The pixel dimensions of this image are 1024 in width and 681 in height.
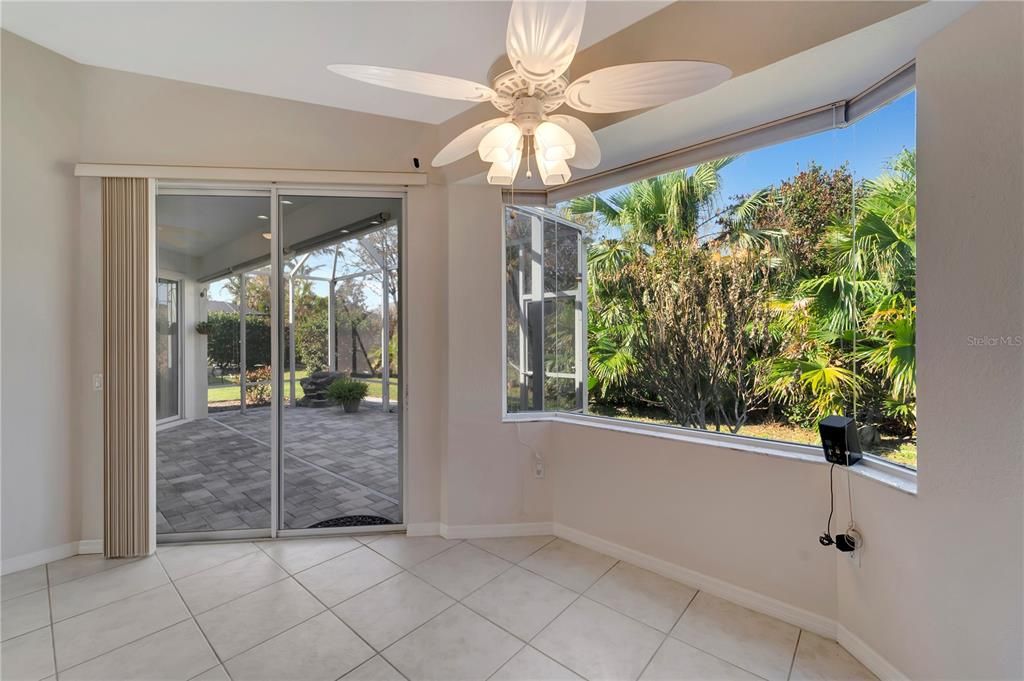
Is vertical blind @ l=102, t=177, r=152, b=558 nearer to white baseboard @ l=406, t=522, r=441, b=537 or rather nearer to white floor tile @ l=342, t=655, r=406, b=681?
white baseboard @ l=406, t=522, r=441, b=537

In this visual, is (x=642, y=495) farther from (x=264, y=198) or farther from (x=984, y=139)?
(x=264, y=198)

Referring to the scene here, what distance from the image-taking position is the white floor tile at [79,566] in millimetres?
2256

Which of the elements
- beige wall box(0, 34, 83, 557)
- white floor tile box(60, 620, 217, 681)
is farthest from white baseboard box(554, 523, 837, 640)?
beige wall box(0, 34, 83, 557)

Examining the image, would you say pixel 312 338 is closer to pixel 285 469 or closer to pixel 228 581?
pixel 285 469

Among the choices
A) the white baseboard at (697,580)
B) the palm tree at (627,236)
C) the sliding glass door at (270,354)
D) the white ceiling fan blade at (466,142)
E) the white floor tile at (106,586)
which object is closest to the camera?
the white ceiling fan blade at (466,142)

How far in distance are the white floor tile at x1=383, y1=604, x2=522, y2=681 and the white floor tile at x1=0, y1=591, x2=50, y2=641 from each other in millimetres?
1699

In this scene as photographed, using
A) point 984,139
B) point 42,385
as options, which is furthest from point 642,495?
point 42,385

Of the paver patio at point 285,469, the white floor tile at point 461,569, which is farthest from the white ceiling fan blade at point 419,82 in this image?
the white floor tile at point 461,569

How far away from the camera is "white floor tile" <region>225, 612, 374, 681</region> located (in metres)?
1.60

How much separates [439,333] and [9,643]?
2407mm

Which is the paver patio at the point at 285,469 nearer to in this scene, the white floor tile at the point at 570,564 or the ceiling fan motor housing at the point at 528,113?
the white floor tile at the point at 570,564

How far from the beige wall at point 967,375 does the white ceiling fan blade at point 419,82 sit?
1578 millimetres

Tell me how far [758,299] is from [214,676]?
118 inches

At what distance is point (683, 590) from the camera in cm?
212
